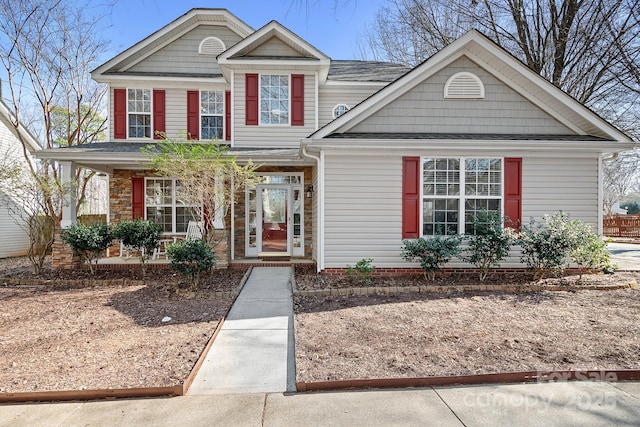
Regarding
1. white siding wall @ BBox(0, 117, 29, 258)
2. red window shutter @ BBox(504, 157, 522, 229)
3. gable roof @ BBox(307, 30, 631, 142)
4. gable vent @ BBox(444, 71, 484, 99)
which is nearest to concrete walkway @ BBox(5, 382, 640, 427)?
red window shutter @ BBox(504, 157, 522, 229)

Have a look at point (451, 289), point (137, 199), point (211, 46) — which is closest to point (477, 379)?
point (451, 289)

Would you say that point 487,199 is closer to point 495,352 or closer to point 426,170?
point 426,170

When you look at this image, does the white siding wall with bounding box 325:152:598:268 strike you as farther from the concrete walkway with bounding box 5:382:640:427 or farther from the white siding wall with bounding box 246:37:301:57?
the concrete walkway with bounding box 5:382:640:427

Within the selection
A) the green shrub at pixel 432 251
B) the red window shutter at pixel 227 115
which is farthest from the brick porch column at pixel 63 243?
the green shrub at pixel 432 251

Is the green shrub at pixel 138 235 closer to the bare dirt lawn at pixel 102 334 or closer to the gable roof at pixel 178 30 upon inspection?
the bare dirt lawn at pixel 102 334

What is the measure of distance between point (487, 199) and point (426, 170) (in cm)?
156

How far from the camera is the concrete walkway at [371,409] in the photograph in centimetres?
289

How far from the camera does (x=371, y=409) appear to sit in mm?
3045

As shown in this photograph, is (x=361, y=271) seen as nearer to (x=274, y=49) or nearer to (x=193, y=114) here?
(x=274, y=49)

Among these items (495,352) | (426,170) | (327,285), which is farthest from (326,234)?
(495,352)

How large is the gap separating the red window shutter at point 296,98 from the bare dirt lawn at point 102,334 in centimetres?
501

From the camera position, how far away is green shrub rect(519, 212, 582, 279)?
713 centimetres

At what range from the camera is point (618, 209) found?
54.0 metres

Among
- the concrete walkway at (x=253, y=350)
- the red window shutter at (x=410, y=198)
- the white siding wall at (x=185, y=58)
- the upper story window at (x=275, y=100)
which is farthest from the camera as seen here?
the white siding wall at (x=185, y=58)
